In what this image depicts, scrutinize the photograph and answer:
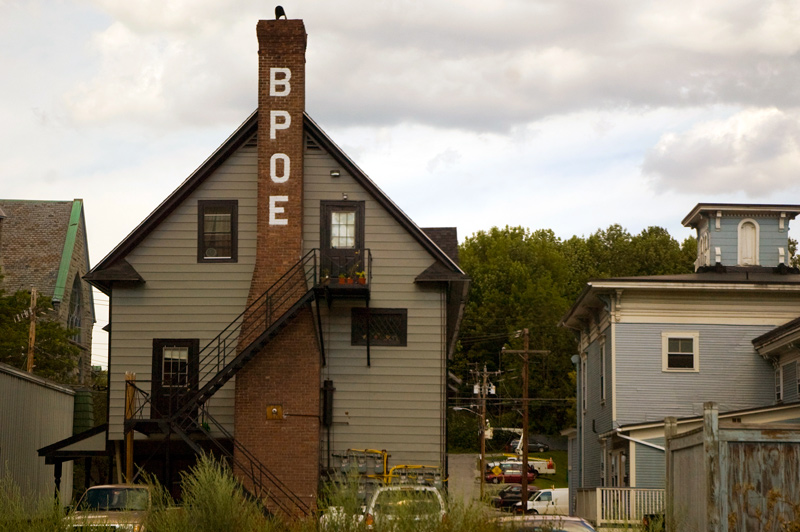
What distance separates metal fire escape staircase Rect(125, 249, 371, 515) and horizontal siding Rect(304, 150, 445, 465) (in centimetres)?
77

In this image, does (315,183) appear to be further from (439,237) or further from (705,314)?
(705,314)

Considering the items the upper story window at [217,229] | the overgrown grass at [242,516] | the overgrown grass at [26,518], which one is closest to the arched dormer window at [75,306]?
the upper story window at [217,229]

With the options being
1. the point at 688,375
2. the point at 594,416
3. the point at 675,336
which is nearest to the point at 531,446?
the point at 594,416

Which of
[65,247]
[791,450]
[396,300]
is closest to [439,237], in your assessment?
[396,300]

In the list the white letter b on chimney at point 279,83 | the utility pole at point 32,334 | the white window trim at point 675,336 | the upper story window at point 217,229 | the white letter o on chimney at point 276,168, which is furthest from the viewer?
the utility pole at point 32,334

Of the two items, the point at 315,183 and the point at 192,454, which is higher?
the point at 315,183

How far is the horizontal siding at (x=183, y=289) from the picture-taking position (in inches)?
1104

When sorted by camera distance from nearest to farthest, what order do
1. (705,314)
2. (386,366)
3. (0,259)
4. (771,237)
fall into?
1. (386,366)
2. (705,314)
3. (771,237)
4. (0,259)

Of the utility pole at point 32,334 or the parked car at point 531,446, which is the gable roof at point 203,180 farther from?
the parked car at point 531,446

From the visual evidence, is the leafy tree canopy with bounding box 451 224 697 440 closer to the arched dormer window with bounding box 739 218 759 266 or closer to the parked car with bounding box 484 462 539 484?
the parked car with bounding box 484 462 539 484

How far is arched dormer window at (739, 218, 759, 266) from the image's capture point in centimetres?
3506

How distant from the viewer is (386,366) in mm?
27906

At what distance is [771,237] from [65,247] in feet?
111

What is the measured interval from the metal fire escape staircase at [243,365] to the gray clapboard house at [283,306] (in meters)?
0.06
